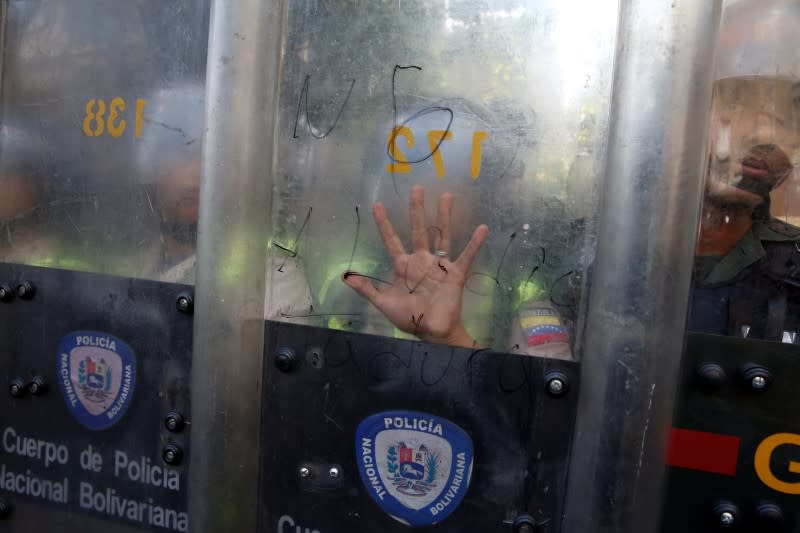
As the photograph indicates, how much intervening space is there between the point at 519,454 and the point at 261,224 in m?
0.86

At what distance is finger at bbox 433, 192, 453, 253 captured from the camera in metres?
1.48

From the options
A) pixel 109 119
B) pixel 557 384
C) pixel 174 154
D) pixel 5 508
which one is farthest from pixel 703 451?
pixel 5 508

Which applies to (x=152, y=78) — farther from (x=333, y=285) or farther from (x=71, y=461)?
(x=71, y=461)

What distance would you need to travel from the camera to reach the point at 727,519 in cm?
131

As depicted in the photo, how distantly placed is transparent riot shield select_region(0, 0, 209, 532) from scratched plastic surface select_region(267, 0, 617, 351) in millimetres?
337

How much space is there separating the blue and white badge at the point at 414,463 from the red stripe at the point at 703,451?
1.49 feet

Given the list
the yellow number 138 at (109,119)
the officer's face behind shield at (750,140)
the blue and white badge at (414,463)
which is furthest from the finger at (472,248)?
the yellow number 138 at (109,119)

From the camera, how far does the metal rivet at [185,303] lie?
66.8 inches

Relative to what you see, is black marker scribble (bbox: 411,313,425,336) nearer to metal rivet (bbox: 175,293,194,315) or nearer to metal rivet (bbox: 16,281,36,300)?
metal rivet (bbox: 175,293,194,315)

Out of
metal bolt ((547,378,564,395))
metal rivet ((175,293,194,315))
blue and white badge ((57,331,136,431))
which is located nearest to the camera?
metal bolt ((547,378,564,395))

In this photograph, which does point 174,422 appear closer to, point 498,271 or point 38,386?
point 38,386

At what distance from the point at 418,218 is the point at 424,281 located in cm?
15

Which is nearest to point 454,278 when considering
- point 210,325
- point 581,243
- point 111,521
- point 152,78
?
point 581,243

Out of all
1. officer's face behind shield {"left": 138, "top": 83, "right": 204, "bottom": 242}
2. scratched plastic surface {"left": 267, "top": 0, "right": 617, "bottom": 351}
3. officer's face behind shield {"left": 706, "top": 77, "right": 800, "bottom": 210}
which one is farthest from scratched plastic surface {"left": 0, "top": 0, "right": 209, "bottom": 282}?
officer's face behind shield {"left": 706, "top": 77, "right": 800, "bottom": 210}
